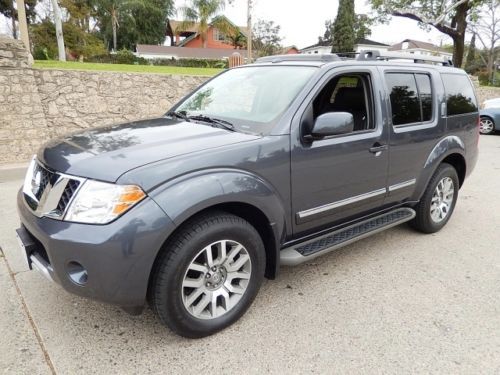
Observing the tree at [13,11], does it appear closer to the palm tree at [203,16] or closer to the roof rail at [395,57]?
the palm tree at [203,16]

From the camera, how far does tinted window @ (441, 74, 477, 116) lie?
4.29m

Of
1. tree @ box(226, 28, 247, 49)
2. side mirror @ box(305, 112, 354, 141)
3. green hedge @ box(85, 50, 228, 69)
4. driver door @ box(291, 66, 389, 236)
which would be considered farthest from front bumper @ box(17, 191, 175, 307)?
tree @ box(226, 28, 247, 49)

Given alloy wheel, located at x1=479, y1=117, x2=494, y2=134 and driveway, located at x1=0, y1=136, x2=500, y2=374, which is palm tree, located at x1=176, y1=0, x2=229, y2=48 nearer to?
alloy wheel, located at x1=479, y1=117, x2=494, y2=134

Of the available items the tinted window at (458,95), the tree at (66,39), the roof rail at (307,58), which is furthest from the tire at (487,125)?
the tree at (66,39)

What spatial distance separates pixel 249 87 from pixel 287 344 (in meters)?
2.08

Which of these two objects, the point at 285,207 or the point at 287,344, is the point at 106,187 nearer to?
the point at 285,207

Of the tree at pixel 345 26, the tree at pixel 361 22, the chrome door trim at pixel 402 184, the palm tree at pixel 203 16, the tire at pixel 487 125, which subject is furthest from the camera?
the palm tree at pixel 203 16

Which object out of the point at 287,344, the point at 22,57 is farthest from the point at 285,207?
the point at 22,57

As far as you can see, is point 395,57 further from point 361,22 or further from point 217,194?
point 361,22

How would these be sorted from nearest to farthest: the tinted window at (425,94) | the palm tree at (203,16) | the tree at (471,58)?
the tinted window at (425,94), the palm tree at (203,16), the tree at (471,58)

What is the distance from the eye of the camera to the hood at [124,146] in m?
2.34

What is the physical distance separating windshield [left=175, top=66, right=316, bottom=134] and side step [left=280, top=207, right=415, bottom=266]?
947mm

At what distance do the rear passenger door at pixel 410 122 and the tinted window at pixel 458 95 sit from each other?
6.1 inches

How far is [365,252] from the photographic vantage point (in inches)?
157
